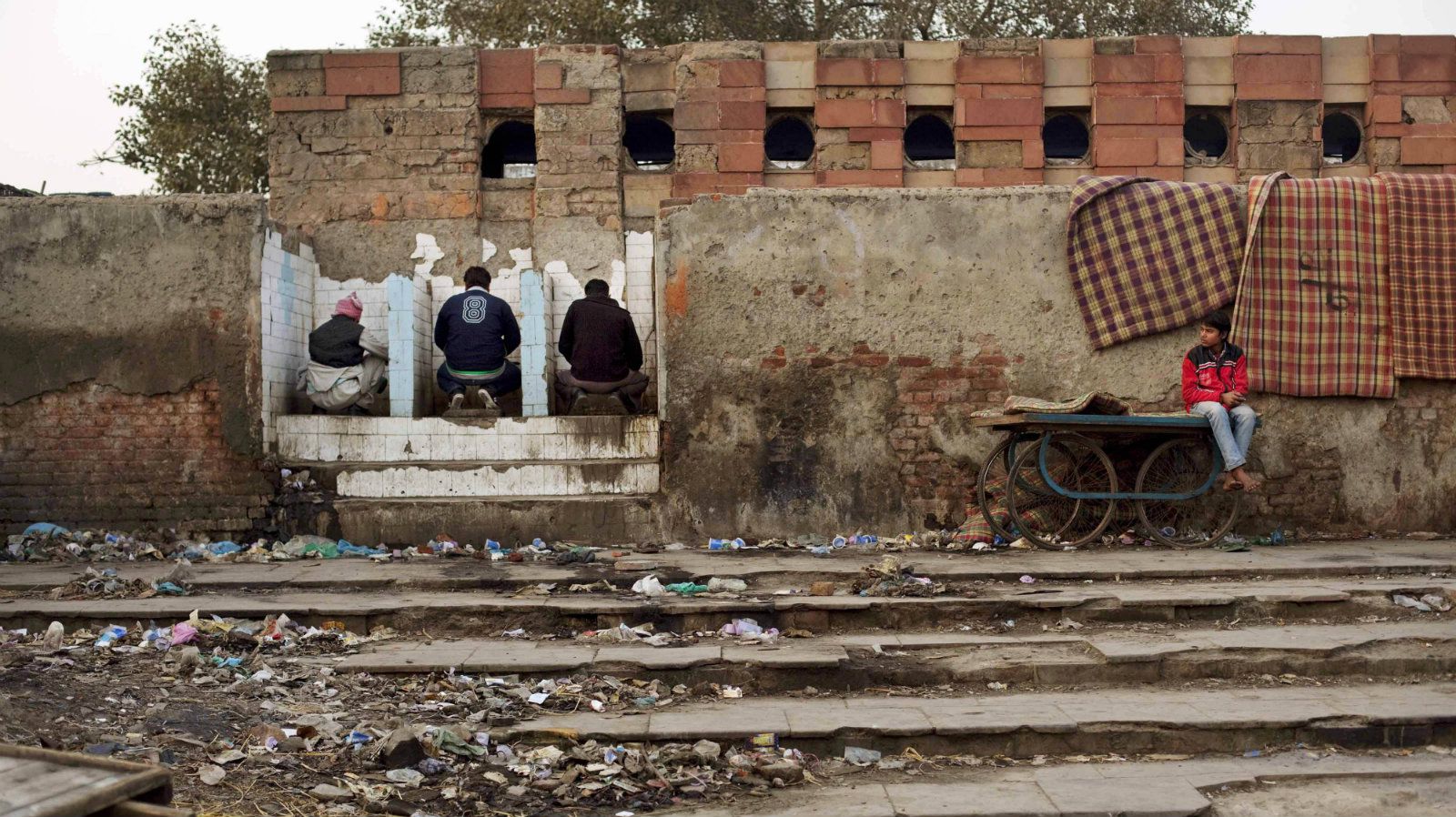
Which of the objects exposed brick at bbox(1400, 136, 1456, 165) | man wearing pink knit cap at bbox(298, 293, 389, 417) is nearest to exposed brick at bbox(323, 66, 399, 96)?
man wearing pink knit cap at bbox(298, 293, 389, 417)

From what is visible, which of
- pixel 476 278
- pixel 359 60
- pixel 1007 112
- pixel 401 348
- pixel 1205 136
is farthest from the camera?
pixel 1205 136

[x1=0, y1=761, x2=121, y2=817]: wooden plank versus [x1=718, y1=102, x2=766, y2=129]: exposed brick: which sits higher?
[x1=718, y1=102, x2=766, y2=129]: exposed brick

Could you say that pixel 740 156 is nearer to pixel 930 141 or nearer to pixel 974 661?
pixel 930 141

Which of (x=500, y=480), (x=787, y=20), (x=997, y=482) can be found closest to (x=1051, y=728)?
(x=997, y=482)

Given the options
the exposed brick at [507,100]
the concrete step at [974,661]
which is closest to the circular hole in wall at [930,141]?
the exposed brick at [507,100]

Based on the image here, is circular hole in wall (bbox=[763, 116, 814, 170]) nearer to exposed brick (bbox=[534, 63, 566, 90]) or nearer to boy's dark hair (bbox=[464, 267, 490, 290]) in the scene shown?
exposed brick (bbox=[534, 63, 566, 90])

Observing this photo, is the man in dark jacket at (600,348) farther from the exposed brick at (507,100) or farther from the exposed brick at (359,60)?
the exposed brick at (359,60)

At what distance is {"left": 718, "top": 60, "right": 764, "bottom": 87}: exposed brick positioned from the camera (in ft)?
45.3

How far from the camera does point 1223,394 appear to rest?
863 cm

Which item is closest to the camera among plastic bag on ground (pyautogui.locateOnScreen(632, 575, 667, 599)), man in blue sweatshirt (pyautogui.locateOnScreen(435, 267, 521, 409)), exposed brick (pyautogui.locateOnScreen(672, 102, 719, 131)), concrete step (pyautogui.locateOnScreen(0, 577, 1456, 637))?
concrete step (pyautogui.locateOnScreen(0, 577, 1456, 637))

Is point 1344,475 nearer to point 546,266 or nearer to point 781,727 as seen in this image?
point 781,727

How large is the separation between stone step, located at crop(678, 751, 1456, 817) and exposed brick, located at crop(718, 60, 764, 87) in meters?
10.1

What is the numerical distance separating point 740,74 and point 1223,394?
6.93 meters

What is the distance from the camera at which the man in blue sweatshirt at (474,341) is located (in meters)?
10.4
